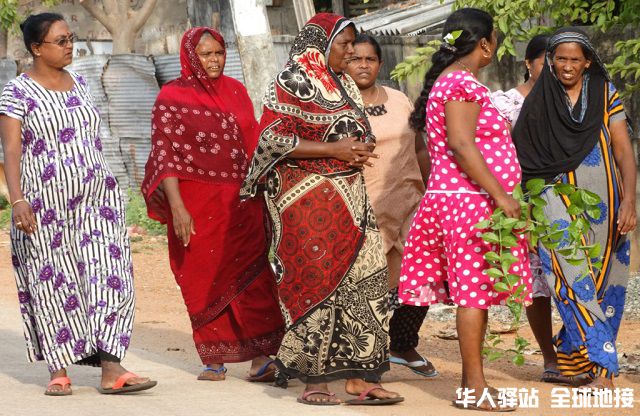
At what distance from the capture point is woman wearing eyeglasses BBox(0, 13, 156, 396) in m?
6.25

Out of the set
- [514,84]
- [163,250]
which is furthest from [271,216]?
[163,250]

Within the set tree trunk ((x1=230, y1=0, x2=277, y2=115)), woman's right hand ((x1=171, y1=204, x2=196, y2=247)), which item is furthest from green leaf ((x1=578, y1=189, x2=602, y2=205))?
tree trunk ((x1=230, y1=0, x2=277, y2=115))

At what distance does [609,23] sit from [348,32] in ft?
12.6

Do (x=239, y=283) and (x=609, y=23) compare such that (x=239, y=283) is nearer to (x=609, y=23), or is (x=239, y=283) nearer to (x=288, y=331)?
(x=288, y=331)

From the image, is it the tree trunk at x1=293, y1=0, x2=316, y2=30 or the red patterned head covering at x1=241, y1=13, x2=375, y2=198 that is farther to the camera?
the tree trunk at x1=293, y1=0, x2=316, y2=30

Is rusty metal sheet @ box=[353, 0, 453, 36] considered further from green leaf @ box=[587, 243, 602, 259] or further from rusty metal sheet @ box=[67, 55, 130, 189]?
green leaf @ box=[587, 243, 602, 259]

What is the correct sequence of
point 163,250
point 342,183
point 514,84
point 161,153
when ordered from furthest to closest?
point 163,250 → point 514,84 → point 161,153 → point 342,183

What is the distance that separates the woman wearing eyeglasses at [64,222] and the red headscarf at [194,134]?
0.51 m

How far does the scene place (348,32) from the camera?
5930mm

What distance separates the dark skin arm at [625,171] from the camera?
6.14 m

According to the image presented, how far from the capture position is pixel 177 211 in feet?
22.0

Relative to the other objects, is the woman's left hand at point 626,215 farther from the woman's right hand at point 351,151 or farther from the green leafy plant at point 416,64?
the green leafy plant at point 416,64

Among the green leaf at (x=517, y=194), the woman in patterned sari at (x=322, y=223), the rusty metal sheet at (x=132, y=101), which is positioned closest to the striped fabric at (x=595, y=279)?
the green leaf at (x=517, y=194)

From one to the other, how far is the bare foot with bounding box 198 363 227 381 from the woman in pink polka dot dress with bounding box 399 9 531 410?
1.43 metres
